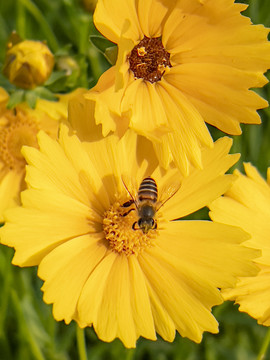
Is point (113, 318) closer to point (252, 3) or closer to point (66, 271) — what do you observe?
point (66, 271)

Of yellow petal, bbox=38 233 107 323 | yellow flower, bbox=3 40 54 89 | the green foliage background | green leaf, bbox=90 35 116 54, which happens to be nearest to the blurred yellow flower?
the green foliage background

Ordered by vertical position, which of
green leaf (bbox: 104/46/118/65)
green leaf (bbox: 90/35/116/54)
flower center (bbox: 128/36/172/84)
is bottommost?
flower center (bbox: 128/36/172/84)

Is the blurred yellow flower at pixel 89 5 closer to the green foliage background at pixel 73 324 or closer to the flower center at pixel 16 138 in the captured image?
the green foliage background at pixel 73 324

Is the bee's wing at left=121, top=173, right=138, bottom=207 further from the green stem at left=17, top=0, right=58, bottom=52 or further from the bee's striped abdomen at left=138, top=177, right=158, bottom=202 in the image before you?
the green stem at left=17, top=0, right=58, bottom=52

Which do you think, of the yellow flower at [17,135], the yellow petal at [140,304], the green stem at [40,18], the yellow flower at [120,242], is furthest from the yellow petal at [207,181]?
the green stem at [40,18]

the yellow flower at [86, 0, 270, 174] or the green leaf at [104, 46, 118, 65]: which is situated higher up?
the green leaf at [104, 46, 118, 65]

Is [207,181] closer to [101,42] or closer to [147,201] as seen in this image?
[147,201]

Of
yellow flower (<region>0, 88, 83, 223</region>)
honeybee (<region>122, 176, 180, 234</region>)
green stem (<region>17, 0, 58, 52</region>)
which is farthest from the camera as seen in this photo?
green stem (<region>17, 0, 58, 52</region>)

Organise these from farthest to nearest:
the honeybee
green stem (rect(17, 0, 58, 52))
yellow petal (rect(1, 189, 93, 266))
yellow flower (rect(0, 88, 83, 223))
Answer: green stem (rect(17, 0, 58, 52)) → yellow flower (rect(0, 88, 83, 223)) → the honeybee → yellow petal (rect(1, 189, 93, 266))
